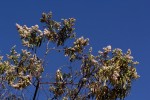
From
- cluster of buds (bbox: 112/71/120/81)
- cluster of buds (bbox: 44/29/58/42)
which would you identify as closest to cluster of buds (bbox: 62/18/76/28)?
cluster of buds (bbox: 44/29/58/42)

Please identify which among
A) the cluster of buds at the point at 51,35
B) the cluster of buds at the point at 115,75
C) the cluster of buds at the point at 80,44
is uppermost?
the cluster of buds at the point at 51,35

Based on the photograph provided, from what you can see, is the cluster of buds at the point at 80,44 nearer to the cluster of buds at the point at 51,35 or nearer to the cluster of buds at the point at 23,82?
the cluster of buds at the point at 51,35

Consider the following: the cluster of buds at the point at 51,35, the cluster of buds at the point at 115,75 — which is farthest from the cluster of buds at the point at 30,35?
the cluster of buds at the point at 115,75

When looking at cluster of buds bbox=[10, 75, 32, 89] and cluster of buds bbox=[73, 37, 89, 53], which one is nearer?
cluster of buds bbox=[10, 75, 32, 89]

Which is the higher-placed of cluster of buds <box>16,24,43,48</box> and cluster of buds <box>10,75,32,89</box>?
cluster of buds <box>16,24,43,48</box>

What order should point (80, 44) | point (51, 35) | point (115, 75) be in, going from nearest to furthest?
1. point (115, 75)
2. point (80, 44)
3. point (51, 35)

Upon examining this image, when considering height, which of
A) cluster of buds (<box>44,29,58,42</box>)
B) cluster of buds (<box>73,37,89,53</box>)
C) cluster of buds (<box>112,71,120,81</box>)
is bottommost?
cluster of buds (<box>112,71,120,81</box>)

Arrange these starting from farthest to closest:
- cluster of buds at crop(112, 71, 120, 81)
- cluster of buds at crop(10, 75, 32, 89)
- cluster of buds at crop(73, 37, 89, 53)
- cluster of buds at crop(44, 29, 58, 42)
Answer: cluster of buds at crop(44, 29, 58, 42) < cluster of buds at crop(73, 37, 89, 53) < cluster of buds at crop(10, 75, 32, 89) < cluster of buds at crop(112, 71, 120, 81)

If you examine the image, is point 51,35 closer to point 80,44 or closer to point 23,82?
point 80,44

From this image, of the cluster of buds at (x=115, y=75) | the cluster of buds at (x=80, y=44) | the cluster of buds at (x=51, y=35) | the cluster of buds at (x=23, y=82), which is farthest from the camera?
the cluster of buds at (x=51, y=35)

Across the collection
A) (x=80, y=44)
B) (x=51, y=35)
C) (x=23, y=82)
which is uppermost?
(x=51, y=35)

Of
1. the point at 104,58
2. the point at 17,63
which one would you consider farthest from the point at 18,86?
the point at 104,58

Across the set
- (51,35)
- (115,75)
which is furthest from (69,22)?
(115,75)

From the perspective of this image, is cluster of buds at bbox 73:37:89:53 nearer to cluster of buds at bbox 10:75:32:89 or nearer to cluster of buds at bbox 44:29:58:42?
cluster of buds at bbox 44:29:58:42
